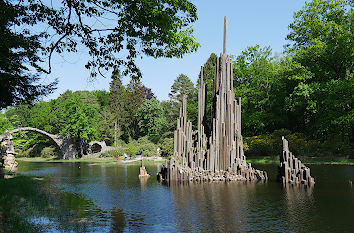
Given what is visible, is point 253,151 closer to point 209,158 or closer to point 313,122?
point 313,122

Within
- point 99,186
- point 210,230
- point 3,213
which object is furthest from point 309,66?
point 3,213

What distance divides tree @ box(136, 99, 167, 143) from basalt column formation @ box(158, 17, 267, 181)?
152 ft

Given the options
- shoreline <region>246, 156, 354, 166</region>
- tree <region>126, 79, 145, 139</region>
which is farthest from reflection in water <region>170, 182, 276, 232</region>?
tree <region>126, 79, 145, 139</region>

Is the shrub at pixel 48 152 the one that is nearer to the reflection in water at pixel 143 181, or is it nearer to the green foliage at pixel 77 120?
the green foliage at pixel 77 120

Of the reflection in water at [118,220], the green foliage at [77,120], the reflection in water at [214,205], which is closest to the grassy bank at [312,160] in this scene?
the reflection in water at [214,205]

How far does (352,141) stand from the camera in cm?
4228

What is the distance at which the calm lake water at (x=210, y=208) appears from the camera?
12172 mm

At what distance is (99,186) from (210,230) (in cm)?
1379

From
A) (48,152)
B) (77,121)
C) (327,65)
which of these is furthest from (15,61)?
(48,152)

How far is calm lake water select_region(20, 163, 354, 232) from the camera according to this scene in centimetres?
1217

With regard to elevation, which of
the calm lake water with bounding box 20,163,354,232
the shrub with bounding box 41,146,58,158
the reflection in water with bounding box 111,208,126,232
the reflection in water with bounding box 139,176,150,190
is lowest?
the reflection in water with bounding box 111,208,126,232

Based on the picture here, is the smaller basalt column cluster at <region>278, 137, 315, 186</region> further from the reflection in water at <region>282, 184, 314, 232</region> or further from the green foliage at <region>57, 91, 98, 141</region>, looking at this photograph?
the green foliage at <region>57, 91, 98, 141</region>

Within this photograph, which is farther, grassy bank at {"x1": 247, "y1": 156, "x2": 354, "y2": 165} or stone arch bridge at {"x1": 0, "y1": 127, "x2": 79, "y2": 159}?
stone arch bridge at {"x1": 0, "y1": 127, "x2": 79, "y2": 159}

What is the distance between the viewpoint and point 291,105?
45.6 meters
